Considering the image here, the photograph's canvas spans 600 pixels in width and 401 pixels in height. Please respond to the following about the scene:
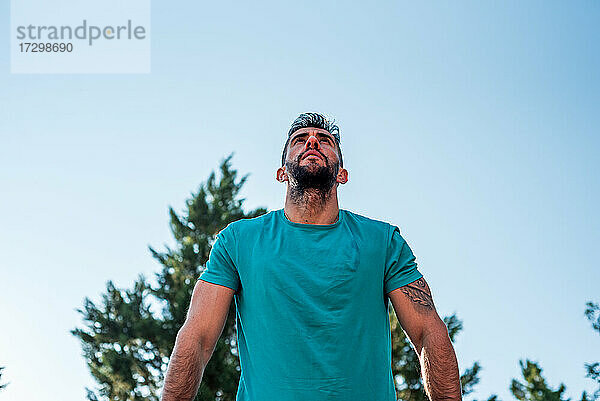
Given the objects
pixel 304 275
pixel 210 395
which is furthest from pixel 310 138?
pixel 210 395

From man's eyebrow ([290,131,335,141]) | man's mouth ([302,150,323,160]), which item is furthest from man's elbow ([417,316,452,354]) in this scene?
man's eyebrow ([290,131,335,141])

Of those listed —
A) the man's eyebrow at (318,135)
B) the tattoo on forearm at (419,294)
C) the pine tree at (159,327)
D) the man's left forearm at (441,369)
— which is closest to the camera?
the man's left forearm at (441,369)

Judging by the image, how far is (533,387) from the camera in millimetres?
19547

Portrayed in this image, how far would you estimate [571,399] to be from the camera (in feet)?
58.4

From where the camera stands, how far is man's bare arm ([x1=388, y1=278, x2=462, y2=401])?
8.99 ft

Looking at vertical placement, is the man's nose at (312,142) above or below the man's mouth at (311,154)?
above

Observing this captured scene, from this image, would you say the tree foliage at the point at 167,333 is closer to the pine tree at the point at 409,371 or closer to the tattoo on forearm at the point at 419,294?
the pine tree at the point at 409,371

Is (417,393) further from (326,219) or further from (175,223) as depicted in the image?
(326,219)

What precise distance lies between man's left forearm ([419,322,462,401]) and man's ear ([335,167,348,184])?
869 millimetres

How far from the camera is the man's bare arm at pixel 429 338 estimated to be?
2.74 m

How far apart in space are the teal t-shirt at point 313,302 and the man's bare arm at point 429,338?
62 millimetres

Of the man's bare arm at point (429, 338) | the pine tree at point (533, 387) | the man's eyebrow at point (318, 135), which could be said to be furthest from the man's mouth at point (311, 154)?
the pine tree at point (533, 387)

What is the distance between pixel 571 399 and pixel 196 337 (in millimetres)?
17526

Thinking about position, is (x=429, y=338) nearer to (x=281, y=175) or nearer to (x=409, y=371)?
(x=281, y=175)
